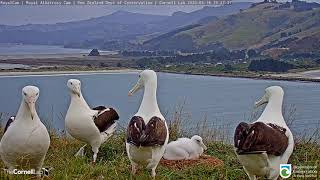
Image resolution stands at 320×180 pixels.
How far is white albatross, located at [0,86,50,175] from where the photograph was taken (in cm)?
430

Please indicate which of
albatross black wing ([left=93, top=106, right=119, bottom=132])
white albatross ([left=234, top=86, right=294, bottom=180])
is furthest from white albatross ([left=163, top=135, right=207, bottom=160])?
white albatross ([left=234, top=86, right=294, bottom=180])

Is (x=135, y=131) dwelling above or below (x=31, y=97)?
below

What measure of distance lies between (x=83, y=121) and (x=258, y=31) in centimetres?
3830

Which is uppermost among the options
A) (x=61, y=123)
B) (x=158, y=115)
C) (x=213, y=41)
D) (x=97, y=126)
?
(x=158, y=115)

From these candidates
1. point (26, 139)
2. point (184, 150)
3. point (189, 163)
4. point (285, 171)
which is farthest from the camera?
point (184, 150)

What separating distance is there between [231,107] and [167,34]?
2160cm

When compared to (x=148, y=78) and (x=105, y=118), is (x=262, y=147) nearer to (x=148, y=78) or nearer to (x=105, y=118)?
(x=148, y=78)

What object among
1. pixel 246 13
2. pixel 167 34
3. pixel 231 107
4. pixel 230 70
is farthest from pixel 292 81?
pixel 246 13

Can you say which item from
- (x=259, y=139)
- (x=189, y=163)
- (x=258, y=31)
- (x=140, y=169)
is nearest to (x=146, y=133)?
(x=140, y=169)

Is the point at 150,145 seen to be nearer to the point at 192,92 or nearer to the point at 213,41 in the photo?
the point at 192,92

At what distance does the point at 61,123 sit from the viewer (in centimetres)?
808

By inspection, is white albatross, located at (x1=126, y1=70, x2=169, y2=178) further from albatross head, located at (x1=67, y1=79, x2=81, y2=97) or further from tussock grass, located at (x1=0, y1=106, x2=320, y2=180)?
albatross head, located at (x1=67, y1=79, x2=81, y2=97)

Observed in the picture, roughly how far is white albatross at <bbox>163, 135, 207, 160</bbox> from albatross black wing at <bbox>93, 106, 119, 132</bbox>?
764 mm

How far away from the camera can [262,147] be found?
171 inches
